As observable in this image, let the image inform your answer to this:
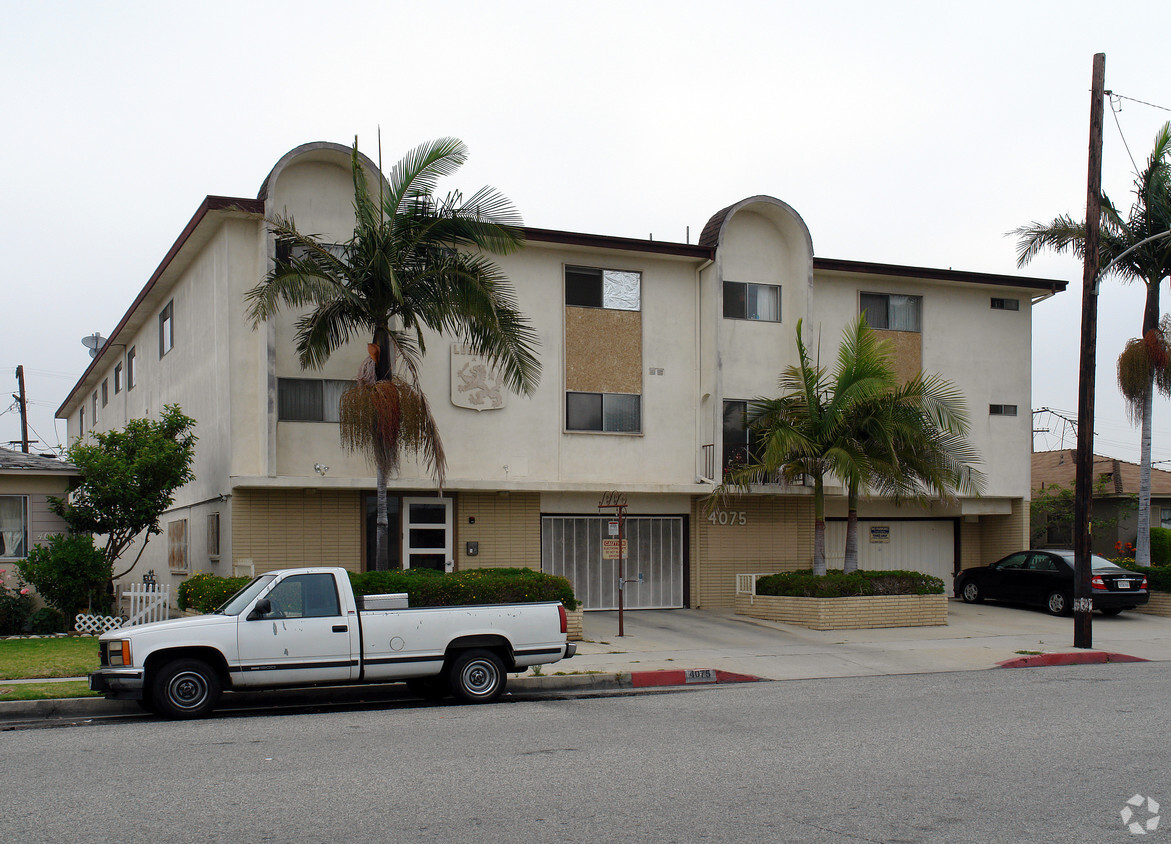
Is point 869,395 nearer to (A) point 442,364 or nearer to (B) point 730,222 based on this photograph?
(B) point 730,222

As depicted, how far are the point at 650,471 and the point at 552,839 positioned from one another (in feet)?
55.4

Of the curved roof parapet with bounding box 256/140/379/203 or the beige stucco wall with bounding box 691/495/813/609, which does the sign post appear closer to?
the beige stucco wall with bounding box 691/495/813/609

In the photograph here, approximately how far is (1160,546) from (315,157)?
963 inches

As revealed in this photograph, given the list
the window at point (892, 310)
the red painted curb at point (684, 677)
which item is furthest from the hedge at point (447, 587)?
the window at point (892, 310)

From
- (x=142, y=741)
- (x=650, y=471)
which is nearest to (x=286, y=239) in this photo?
(x=650, y=471)

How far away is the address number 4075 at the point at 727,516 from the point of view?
23938mm

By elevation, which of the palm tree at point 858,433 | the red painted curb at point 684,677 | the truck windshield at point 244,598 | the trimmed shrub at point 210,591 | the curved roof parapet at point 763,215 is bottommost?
the red painted curb at point 684,677

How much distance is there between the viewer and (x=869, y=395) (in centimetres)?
2033

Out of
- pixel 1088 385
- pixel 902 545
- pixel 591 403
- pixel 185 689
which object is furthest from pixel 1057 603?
pixel 185 689

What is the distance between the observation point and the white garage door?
1019 inches

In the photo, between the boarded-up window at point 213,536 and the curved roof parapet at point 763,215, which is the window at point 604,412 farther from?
the boarded-up window at point 213,536

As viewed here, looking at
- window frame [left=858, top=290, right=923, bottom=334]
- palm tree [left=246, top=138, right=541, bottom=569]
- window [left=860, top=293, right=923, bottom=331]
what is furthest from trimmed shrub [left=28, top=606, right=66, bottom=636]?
window [left=860, top=293, right=923, bottom=331]

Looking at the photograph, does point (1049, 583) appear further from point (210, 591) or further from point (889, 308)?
point (210, 591)

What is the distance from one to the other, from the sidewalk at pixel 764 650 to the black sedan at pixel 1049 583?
0.50 m
